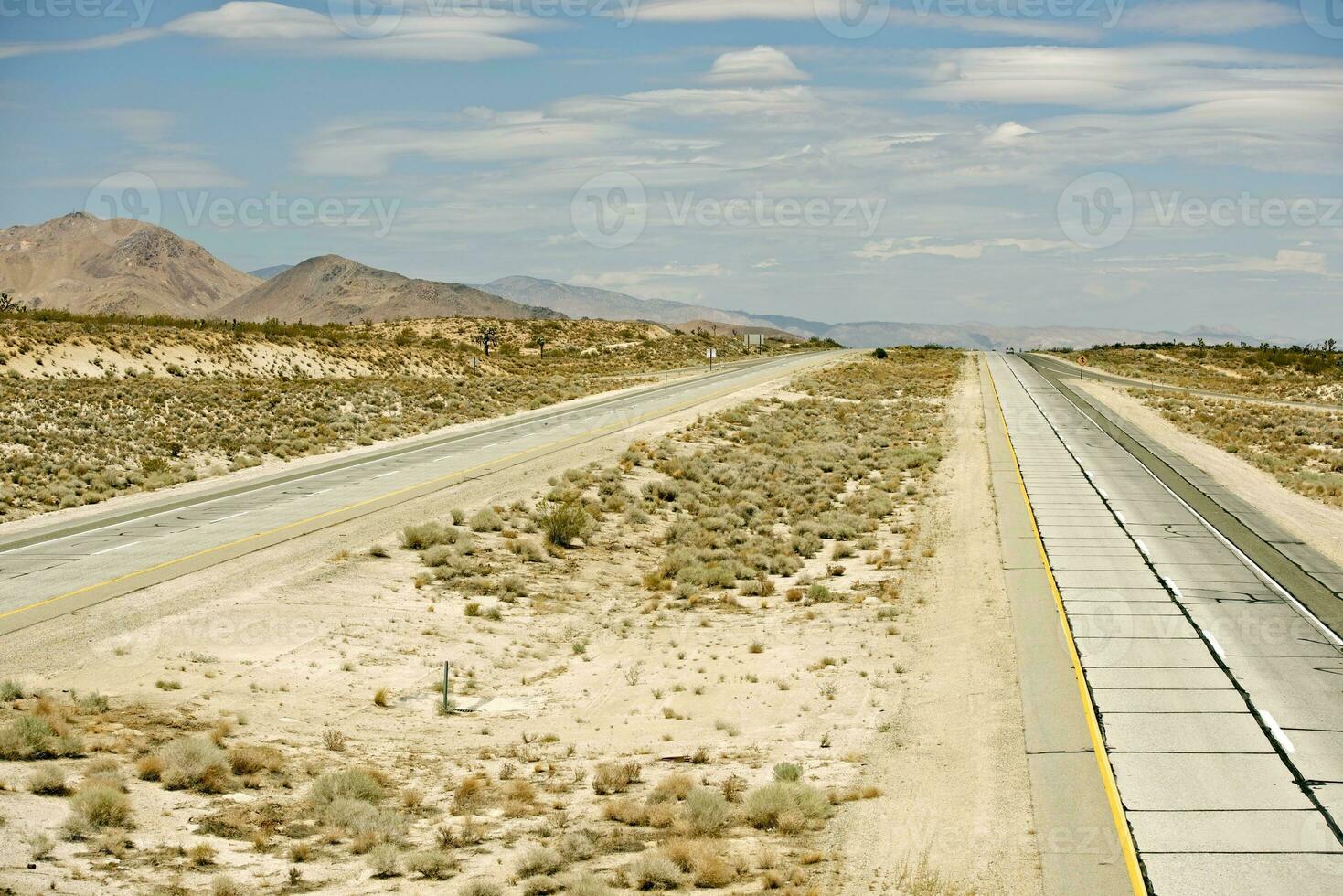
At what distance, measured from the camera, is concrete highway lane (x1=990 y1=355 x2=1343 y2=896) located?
10.8m

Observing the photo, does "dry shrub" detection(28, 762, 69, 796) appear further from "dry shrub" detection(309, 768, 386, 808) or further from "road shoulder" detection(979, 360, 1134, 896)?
"road shoulder" detection(979, 360, 1134, 896)

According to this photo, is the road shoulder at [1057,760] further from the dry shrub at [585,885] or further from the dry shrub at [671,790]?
the dry shrub at [585,885]

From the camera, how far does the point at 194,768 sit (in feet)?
39.9

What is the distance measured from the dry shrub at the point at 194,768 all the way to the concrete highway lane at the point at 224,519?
22.6ft

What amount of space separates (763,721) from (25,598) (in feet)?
41.1

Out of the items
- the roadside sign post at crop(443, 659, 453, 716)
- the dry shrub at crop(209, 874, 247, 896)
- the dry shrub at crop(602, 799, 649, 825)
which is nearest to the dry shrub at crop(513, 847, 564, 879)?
the dry shrub at crop(602, 799, 649, 825)

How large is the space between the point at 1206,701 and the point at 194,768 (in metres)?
12.4

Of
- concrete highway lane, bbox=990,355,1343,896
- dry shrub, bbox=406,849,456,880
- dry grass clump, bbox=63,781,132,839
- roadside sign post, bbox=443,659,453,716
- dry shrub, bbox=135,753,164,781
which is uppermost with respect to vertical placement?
concrete highway lane, bbox=990,355,1343,896

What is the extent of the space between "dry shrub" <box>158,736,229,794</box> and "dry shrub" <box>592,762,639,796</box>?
3.92m

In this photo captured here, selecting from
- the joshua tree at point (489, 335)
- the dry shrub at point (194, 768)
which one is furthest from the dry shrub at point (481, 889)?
the joshua tree at point (489, 335)

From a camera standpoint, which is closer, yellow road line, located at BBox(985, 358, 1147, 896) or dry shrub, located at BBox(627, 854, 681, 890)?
dry shrub, located at BBox(627, 854, 681, 890)

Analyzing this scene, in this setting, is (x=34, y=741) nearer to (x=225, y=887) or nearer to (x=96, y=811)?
(x=96, y=811)

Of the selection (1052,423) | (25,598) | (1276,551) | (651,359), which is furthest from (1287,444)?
(651,359)

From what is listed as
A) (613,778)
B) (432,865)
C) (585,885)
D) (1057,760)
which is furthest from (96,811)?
(1057,760)
